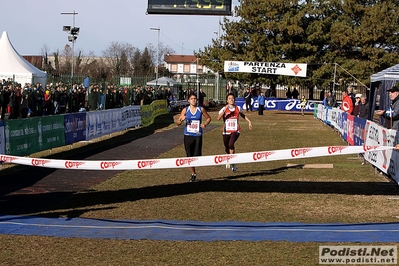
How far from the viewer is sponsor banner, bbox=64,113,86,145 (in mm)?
21516

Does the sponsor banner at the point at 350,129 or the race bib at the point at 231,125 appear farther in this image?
the sponsor banner at the point at 350,129

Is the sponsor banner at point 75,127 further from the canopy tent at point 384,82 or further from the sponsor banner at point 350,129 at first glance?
the canopy tent at point 384,82

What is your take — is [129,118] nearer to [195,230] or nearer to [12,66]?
[12,66]

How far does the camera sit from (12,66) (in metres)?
40.6

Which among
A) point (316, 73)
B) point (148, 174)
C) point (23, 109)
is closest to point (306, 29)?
point (316, 73)

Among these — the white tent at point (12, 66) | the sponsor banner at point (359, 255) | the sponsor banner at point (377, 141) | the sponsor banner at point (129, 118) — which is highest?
the white tent at point (12, 66)

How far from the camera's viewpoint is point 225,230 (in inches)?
392

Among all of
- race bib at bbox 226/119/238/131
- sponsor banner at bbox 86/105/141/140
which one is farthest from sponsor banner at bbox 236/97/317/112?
race bib at bbox 226/119/238/131

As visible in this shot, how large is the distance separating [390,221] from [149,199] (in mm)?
4429

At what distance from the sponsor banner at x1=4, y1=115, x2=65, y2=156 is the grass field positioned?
9.32ft

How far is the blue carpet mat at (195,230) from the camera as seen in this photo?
9.44 metres

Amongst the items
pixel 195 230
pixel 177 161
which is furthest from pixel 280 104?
pixel 195 230

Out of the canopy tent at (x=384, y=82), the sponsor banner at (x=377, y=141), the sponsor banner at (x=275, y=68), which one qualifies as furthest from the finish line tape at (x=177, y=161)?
the sponsor banner at (x=275, y=68)

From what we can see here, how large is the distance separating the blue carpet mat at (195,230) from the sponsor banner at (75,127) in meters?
10.9
